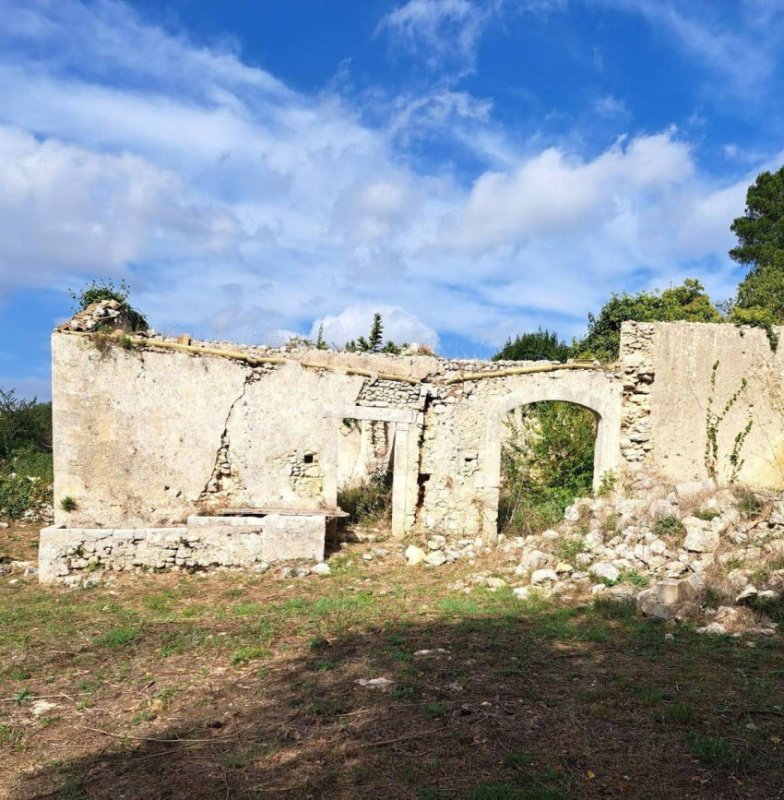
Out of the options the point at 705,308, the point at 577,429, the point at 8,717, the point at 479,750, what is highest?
the point at 705,308

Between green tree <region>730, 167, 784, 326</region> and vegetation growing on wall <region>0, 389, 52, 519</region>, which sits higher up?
green tree <region>730, 167, 784, 326</region>

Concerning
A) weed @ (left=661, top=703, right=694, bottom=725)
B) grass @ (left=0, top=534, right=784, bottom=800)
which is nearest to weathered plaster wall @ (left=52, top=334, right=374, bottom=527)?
grass @ (left=0, top=534, right=784, bottom=800)

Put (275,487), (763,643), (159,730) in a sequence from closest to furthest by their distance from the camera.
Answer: (159,730), (763,643), (275,487)

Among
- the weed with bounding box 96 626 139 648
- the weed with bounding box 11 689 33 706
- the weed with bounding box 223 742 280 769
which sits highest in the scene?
the weed with bounding box 223 742 280 769

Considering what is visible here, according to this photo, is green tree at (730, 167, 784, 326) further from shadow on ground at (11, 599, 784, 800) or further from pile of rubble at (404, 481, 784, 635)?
shadow on ground at (11, 599, 784, 800)

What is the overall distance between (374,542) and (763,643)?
591 cm

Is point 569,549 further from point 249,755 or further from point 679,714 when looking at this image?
point 249,755

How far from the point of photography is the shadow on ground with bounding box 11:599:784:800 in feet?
11.4

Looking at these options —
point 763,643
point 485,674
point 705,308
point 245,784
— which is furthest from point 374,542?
point 705,308

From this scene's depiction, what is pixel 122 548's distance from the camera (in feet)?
28.9

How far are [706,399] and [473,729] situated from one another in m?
8.31

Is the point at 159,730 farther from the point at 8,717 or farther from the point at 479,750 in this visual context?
the point at 479,750

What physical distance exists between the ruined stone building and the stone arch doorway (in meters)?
0.03

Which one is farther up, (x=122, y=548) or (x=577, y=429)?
(x=577, y=429)
